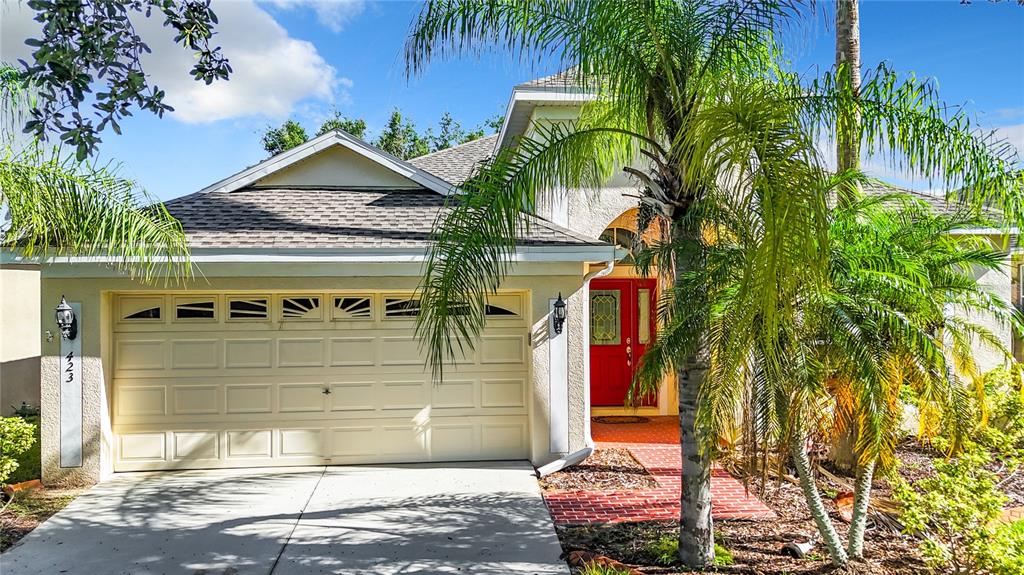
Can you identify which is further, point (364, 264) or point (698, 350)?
point (364, 264)

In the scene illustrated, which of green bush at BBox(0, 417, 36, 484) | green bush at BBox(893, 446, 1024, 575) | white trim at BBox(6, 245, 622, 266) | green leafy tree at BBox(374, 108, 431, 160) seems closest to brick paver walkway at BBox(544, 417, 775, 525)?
green bush at BBox(893, 446, 1024, 575)

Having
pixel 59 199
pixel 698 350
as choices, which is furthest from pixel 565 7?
pixel 59 199

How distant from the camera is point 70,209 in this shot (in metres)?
6.58

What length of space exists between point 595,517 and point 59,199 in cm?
667

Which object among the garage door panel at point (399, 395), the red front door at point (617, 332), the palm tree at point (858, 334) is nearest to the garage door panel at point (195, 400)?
the garage door panel at point (399, 395)

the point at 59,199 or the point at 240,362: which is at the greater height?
the point at 59,199

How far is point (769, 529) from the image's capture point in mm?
6223

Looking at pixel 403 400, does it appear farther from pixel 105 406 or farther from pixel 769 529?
pixel 769 529

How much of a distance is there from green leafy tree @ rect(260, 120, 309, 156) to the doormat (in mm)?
23741

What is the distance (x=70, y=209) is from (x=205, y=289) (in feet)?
5.93

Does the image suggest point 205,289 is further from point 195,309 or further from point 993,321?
point 993,321

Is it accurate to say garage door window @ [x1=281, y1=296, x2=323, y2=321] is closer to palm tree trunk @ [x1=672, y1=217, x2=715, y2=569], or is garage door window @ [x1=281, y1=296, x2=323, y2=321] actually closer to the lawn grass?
the lawn grass

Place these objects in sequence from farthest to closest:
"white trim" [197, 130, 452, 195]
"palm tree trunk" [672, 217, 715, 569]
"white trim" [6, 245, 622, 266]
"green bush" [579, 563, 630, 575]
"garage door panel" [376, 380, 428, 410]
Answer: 1. "white trim" [197, 130, 452, 195]
2. "garage door panel" [376, 380, 428, 410]
3. "white trim" [6, 245, 622, 266]
4. "palm tree trunk" [672, 217, 715, 569]
5. "green bush" [579, 563, 630, 575]

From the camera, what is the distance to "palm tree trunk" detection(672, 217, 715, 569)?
5.23 metres
